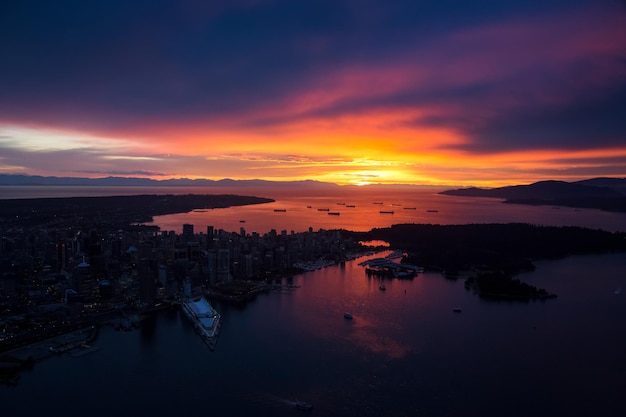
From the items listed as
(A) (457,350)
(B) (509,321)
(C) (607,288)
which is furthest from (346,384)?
(C) (607,288)

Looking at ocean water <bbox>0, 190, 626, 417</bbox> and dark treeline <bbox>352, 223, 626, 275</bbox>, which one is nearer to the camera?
ocean water <bbox>0, 190, 626, 417</bbox>

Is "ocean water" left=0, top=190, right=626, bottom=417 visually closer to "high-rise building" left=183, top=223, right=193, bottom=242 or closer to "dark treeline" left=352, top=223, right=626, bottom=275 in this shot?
"dark treeline" left=352, top=223, right=626, bottom=275

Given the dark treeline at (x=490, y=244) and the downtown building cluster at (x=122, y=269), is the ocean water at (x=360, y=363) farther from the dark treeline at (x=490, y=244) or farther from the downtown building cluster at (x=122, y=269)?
the dark treeline at (x=490, y=244)

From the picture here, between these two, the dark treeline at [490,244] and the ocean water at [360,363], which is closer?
the ocean water at [360,363]

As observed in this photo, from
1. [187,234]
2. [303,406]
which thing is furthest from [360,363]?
[187,234]

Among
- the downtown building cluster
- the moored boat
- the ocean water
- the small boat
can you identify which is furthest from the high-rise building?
the small boat

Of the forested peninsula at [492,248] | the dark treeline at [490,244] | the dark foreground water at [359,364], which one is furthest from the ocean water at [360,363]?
the dark treeline at [490,244]
